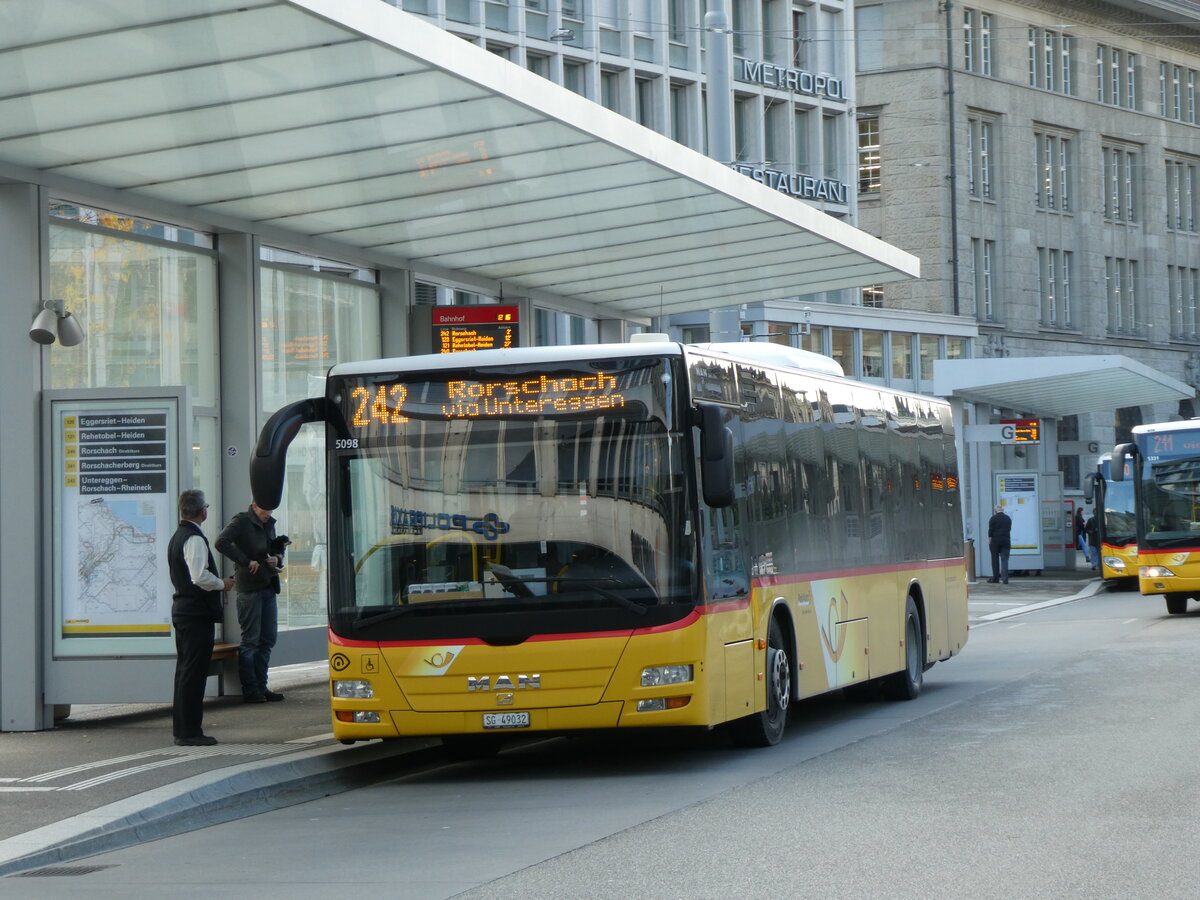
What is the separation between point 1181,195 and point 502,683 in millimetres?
66162

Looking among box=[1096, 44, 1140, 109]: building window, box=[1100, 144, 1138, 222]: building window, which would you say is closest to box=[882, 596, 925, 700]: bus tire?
box=[1100, 144, 1138, 222]: building window

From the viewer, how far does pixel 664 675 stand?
1203cm

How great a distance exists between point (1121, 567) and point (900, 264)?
20416 mm

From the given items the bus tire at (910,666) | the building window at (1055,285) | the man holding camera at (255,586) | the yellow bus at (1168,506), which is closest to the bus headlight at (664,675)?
the man holding camera at (255,586)

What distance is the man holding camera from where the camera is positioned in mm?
16188

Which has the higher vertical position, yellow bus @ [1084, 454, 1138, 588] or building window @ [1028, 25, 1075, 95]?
building window @ [1028, 25, 1075, 95]

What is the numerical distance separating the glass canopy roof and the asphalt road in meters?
4.58

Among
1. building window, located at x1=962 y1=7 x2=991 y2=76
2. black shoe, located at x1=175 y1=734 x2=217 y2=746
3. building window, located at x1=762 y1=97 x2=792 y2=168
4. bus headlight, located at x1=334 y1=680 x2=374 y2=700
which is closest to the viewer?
bus headlight, located at x1=334 y1=680 x2=374 y2=700

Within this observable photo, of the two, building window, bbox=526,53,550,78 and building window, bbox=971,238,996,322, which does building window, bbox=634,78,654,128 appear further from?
building window, bbox=971,238,996,322

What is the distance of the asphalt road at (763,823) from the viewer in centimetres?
830

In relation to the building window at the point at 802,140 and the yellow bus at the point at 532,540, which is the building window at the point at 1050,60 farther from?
the yellow bus at the point at 532,540

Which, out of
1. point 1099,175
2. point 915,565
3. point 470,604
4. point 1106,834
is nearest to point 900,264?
point 915,565

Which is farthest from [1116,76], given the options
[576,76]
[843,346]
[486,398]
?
[486,398]

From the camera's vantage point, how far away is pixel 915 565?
1806cm
